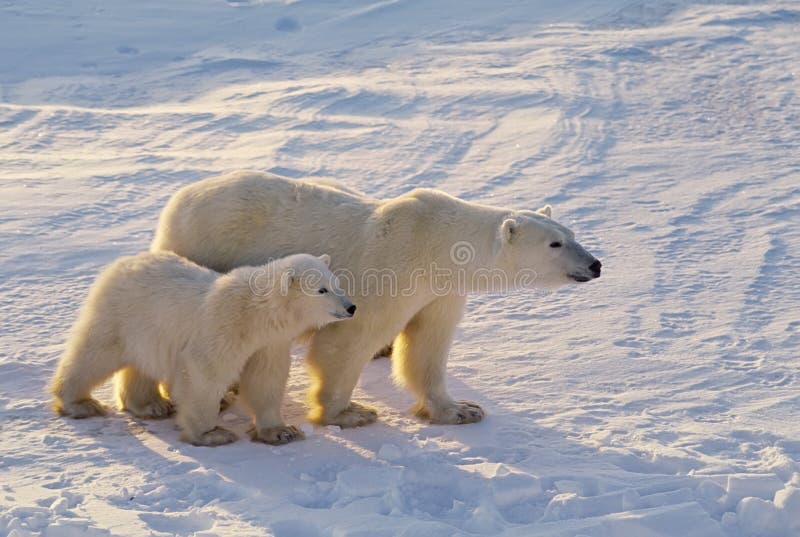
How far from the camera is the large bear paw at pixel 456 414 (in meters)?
5.39

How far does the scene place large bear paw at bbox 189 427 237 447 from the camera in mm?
5020

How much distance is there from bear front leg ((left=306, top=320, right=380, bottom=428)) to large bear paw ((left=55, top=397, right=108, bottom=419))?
1049 mm

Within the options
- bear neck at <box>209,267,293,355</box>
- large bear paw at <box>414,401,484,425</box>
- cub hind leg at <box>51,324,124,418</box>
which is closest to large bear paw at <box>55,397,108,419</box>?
cub hind leg at <box>51,324,124,418</box>

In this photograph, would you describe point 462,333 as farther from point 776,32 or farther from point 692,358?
point 776,32

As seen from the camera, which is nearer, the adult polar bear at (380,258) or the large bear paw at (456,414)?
the adult polar bear at (380,258)

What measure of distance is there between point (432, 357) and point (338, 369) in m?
0.52

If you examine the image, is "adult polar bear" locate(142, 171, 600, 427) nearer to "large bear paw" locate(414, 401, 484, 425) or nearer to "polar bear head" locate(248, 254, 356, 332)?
"large bear paw" locate(414, 401, 484, 425)

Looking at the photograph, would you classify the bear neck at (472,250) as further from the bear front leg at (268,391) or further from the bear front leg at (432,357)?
the bear front leg at (268,391)

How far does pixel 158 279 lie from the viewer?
17.0ft

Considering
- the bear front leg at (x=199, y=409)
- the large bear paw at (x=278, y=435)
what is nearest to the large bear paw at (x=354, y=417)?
the large bear paw at (x=278, y=435)

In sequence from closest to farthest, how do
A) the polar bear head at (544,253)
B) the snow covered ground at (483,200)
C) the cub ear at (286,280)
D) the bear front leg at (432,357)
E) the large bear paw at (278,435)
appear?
the snow covered ground at (483,200) < the cub ear at (286,280) < the large bear paw at (278,435) < the polar bear head at (544,253) < the bear front leg at (432,357)

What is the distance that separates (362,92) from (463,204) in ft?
19.6

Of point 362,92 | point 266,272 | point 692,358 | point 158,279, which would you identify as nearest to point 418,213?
point 266,272

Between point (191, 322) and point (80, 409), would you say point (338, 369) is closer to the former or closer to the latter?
point (191, 322)
